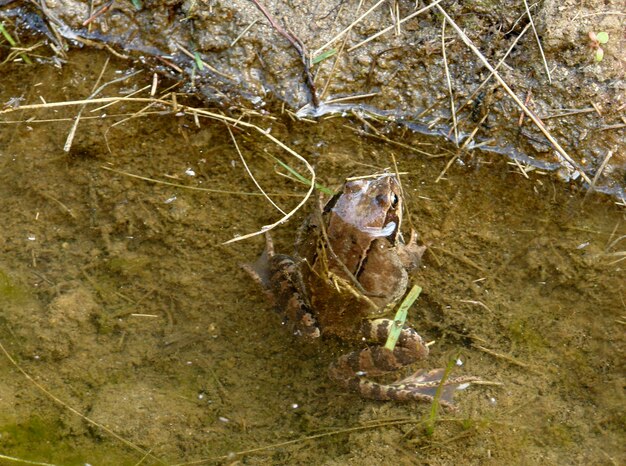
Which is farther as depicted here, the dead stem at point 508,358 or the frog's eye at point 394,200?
the frog's eye at point 394,200

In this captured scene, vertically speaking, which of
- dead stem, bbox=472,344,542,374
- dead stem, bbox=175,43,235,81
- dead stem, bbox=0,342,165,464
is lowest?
dead stem, bbox=0,342,165,464

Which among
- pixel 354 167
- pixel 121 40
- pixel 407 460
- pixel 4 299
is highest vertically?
pixel 121 40

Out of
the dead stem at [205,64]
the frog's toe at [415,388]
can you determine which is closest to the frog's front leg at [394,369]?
the frog's toe at [415,388]

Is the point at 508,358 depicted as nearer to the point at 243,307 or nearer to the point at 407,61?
the point at 243,307

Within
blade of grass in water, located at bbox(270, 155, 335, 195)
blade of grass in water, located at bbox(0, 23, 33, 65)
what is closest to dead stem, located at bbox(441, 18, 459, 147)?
blade of grass in water, located at bbox(270, 155, 335, 195)

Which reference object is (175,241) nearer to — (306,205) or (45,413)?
(306,205)

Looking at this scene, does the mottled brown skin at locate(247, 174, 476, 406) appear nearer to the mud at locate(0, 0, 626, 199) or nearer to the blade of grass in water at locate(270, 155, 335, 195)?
the blade of grass in water at locate(270, 155, 335, 195)

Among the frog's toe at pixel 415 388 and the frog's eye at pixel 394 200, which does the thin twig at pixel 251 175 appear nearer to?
the frog's eye at pixel 394 200

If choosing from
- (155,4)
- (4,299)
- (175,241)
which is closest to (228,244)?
(175,241)
